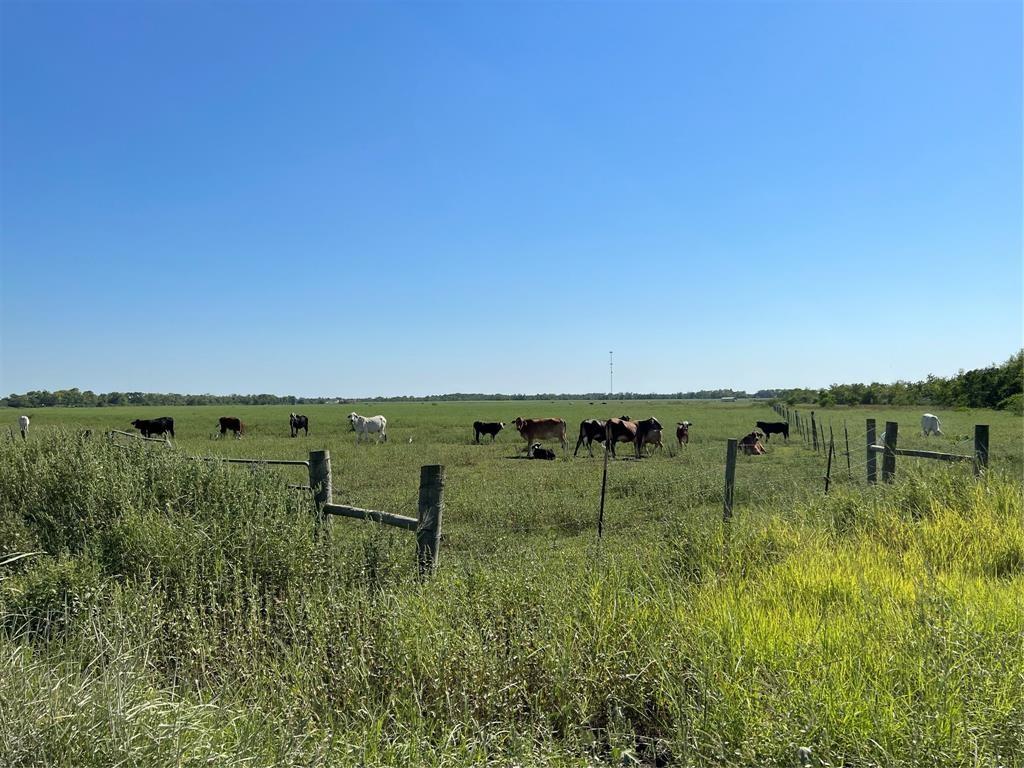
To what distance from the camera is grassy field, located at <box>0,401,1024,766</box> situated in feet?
8.96

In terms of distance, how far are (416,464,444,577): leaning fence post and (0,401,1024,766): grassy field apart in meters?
0.34

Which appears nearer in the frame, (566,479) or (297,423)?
(566,479)

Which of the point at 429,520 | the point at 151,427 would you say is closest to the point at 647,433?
the point at 429,520

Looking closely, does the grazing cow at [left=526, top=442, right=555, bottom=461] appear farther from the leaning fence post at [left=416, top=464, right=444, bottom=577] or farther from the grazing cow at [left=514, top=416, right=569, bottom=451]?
the leaning fence post at [left=416, top=464, right=444, bottom=577]

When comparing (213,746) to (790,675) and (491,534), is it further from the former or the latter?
(491,534)

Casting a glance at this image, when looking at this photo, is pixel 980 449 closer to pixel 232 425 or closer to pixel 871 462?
pixel 871 462

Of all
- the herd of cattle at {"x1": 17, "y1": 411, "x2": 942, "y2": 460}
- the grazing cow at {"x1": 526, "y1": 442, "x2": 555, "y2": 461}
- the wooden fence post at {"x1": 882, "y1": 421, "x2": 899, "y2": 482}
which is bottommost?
the grazing cow at {"x1": 526, "y1": 442, "x2": 555, "y2": 461}

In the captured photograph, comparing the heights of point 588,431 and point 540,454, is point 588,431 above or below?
above

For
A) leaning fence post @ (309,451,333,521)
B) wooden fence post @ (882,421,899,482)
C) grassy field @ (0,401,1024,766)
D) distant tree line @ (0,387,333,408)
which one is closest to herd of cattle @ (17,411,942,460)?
wooden fence post @ (882,421,899,482)

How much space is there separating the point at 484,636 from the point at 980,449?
25.3 feet

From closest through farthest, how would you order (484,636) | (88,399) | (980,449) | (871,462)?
(484,636) < (980,449) < (871,462) < (88,399)

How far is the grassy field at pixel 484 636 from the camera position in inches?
107

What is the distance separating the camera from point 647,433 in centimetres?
2370

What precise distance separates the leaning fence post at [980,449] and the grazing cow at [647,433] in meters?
14.7
